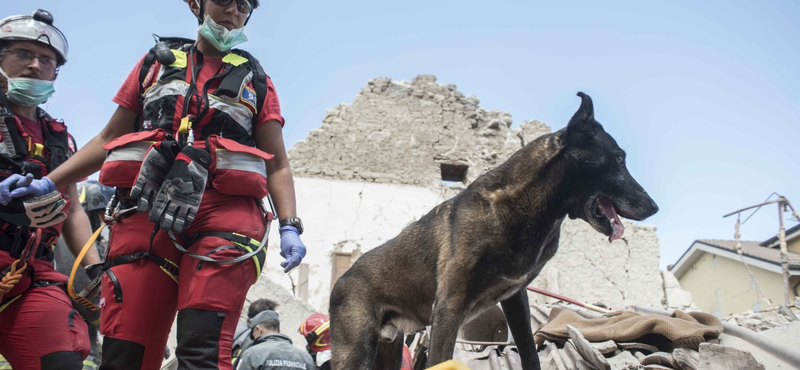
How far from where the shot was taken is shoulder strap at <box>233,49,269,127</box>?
286cm

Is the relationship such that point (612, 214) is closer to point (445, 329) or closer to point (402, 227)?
point (445, 329)

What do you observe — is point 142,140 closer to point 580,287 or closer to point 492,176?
point 492,176

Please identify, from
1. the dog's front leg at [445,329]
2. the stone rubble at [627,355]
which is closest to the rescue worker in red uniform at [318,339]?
the stone rubble at [627,355]

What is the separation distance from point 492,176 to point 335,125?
13.8 meters

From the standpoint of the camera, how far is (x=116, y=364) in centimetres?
237

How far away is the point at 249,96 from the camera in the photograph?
2779mm

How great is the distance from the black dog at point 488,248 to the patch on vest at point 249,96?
118 cm

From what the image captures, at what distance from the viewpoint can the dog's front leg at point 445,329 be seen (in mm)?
2830

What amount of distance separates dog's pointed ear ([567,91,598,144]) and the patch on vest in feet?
5.32

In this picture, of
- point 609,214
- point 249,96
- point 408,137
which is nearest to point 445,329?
point 609,214

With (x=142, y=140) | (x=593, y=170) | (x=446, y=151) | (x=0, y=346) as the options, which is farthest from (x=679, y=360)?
(x=446, y=151)

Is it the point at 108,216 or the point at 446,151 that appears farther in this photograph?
the point at 446,151

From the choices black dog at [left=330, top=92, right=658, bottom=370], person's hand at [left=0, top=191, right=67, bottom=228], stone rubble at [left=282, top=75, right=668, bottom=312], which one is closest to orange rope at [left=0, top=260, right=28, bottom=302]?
person's hand at [left=0, top=191, right=67, bottom=228]

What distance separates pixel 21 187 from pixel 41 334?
72cm
